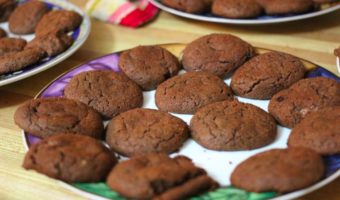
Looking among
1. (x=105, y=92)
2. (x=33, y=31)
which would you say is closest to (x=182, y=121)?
(x=105, y=92)

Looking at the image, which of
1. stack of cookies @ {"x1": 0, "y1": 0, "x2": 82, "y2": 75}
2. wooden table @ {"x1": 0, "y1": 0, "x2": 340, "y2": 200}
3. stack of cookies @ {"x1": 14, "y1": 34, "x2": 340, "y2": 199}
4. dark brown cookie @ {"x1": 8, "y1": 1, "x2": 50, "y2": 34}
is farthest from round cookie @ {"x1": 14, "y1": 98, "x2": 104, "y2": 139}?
dark brown cookie @ {"x1": 8, "y1": 1, "x2": 50, "y2": 34}

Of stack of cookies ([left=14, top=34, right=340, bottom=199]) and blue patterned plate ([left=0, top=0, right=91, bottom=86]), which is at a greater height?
stack of cookies ([left=14, top=34, right=340, bottom=199])

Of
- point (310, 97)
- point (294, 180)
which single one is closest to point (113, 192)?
point (294, 180)

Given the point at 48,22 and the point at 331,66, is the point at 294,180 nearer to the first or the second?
the point at 331,66

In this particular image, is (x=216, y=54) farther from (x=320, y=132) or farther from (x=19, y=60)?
(x=19, y=60)

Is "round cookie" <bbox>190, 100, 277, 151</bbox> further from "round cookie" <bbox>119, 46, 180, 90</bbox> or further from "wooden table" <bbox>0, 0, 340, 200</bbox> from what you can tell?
"wooden table" <bbox>0, 0, 340, 200</bbox>
